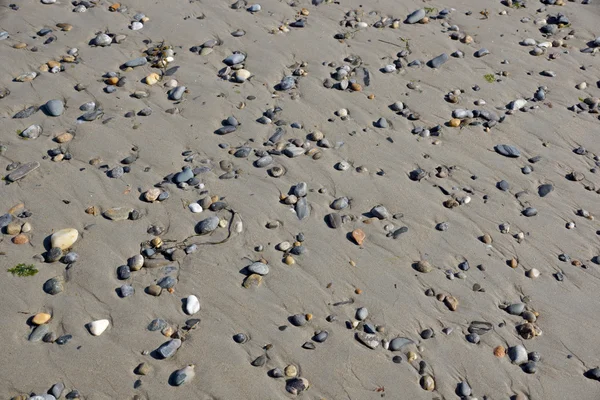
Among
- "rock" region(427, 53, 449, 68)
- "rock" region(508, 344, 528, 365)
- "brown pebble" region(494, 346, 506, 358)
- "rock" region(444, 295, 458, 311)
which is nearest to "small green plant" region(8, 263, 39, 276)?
"rock" region(444, 295, 458, 311)

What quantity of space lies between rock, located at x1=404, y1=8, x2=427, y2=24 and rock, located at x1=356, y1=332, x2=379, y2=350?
4374 mm

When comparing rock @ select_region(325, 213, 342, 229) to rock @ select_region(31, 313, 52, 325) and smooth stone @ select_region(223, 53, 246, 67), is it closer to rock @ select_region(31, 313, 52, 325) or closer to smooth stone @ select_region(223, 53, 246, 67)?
rock @ select_region(31, 313, 52, 325)

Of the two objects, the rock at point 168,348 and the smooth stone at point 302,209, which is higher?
the smooth stone at point 302,209

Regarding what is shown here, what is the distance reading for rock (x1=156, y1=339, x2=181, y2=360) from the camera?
4.18m

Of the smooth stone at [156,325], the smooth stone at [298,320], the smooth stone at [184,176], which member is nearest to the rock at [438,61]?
the smooth stone at [184,176]

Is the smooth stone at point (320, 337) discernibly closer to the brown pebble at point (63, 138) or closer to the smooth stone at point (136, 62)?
the brown pebble at point (63, 138)

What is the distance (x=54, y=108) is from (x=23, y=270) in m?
1.90

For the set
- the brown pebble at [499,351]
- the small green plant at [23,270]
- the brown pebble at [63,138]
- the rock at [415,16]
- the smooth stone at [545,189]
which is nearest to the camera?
the brown pebble at [499,351]

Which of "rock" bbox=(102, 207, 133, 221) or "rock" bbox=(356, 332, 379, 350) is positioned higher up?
"rock" bbox=(356, 332, 379, 350)

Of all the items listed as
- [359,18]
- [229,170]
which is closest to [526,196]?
[229,170]

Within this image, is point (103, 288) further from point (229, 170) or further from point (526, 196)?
point (526, 196)

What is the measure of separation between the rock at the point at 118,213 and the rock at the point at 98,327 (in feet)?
3.16

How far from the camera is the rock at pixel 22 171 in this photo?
17.3 feet

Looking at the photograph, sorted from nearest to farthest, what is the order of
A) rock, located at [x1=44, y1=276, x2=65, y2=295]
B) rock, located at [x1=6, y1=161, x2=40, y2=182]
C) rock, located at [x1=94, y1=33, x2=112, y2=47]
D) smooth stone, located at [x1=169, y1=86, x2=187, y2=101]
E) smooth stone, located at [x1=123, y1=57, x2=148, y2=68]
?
rock, located at [x1=44, y1=276, x2=65, y2=295]
rock, located at [x1=6, y1=161, x2=40, y2=182]
smooth stone, located at [x1=169, y1=86, x2=187, y2=101]
smooth stone, located at [x1=123, y1=57, x2=148, y2=68]
rock, located at [x1=94, y1=33, x2=112, y2=47]
